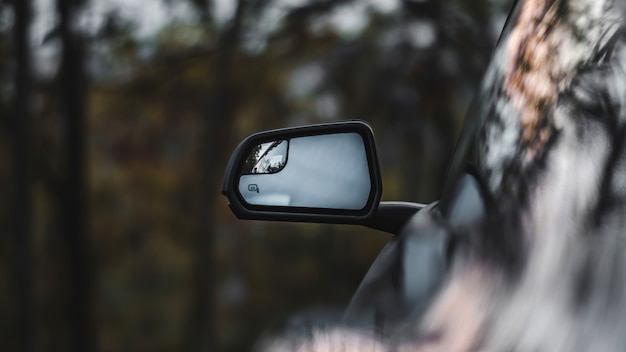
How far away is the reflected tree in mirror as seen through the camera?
6.51 ft

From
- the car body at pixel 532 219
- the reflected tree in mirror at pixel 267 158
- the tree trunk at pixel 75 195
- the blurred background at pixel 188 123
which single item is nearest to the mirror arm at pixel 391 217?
the reflected tree in mirror at pixel 267 158

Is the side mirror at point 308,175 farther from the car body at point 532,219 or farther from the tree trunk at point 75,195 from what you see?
the tree trunk at point 75,195

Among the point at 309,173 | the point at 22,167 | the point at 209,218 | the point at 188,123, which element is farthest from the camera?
the point at 188,123

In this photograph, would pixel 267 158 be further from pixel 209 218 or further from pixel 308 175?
pixel 209 218

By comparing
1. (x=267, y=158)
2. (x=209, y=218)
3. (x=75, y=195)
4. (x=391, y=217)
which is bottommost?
(x=209, y=218)

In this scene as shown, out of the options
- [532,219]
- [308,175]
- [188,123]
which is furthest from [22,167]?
[532,219]

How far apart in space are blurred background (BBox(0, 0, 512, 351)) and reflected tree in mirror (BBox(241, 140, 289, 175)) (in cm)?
820

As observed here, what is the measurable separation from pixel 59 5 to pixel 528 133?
434 inches

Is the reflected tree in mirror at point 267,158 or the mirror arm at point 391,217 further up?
the reflected tree in mirror at point 267,158

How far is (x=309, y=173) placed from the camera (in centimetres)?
193

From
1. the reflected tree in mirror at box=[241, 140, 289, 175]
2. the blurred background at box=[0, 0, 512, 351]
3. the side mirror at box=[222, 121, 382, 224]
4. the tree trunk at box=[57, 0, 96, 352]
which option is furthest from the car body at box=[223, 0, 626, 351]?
the tree trunk at box=[57, 0, 96, 352]

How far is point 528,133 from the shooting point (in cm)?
132

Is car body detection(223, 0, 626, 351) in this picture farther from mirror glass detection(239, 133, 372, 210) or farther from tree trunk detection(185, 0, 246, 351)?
tree trunk detection(185, 0, 246, 351)

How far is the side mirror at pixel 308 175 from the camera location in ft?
6.13
